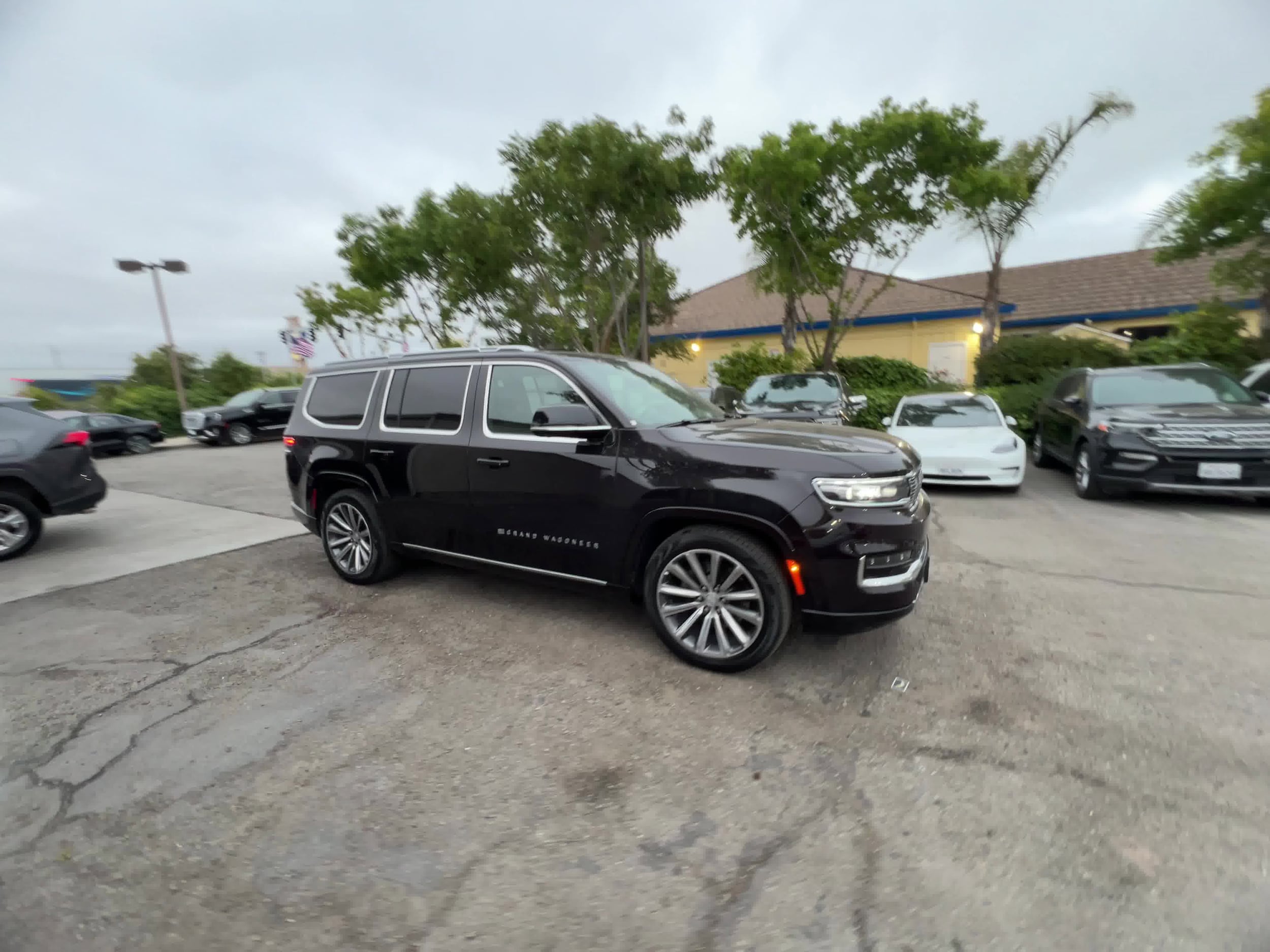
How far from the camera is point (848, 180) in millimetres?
13445

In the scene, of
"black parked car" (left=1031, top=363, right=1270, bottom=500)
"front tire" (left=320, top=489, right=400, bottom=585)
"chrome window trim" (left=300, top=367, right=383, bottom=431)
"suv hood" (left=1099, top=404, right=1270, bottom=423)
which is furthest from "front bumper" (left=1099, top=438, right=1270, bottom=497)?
"chrome window trim" (left=300, top=367, right=383, bottom=431)

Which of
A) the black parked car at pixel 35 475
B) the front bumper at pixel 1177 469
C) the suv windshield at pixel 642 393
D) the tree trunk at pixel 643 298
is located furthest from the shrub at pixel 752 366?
the black parked car at pixel 35 475

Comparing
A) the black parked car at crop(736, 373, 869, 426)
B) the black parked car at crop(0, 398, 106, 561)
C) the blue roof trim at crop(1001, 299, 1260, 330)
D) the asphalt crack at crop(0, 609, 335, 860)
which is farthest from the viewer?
the blue roof trim at crop(1001, 299, 1260, 330)

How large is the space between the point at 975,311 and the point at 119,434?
84.3ft

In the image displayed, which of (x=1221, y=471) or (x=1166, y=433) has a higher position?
(x=1166, y=433)

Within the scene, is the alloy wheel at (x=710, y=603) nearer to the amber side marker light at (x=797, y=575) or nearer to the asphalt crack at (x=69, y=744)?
the amber side marker light at (x=797, y=575)

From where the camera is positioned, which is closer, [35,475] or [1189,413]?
[35,475]

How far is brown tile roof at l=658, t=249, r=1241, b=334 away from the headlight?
17148mm

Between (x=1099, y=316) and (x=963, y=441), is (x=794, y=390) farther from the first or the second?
(x=1099, y=316)

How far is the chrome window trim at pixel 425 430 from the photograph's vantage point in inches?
166

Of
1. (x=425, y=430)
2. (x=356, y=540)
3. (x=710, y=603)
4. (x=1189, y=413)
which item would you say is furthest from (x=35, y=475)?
(x=1189, y=413)

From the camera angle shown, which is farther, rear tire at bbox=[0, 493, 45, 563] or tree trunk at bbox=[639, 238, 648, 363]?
tree trunk at bbox=[639, 238, 648, 363]

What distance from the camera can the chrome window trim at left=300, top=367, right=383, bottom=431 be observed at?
475 cm

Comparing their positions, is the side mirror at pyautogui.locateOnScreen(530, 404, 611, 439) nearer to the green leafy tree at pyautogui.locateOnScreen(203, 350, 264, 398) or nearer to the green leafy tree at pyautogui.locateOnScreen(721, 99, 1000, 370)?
the green leafy tree at pyautogui.locateOnScreen(721, 99, 1000, 370)
